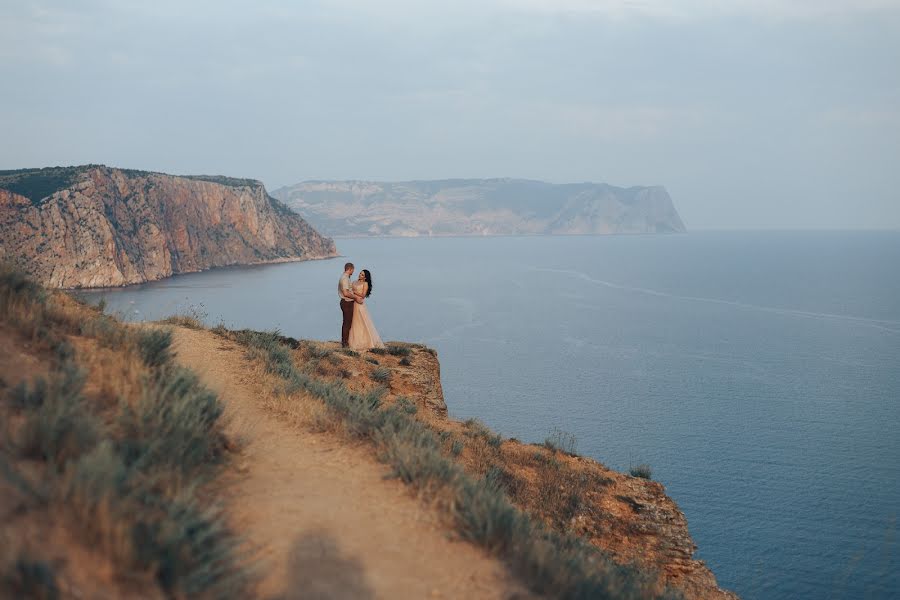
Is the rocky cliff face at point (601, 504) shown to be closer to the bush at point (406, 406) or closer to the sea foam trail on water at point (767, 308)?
the bush at point (406, 406)

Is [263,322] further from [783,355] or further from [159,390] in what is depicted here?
[159,390]

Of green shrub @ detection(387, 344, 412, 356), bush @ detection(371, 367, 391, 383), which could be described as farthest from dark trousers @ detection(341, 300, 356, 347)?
bush @ detection(371, 367, 391, 383)

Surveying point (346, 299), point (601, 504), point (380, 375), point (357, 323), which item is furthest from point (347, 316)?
point (601, 504)

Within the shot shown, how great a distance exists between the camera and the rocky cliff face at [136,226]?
321 ft

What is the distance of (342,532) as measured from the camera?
555 cm

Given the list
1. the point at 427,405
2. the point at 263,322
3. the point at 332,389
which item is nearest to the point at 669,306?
the point at 263,322

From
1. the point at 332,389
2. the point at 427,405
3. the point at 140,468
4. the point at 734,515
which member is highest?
the point at 140,468

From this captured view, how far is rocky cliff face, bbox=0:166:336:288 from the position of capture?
97.8m

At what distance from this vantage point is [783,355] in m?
62.7

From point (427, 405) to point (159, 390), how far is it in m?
10.6

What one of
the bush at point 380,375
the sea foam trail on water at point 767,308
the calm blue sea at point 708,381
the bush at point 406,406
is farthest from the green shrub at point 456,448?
the sea foam trail on water at point 767,308

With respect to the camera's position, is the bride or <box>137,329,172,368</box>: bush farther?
the bride

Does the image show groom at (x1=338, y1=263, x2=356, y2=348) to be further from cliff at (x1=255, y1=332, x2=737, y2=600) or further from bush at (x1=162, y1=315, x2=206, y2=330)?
bush at (x1=162, y1=315, x2=206, y2=330)

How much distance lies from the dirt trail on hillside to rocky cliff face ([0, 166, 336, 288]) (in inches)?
→ 2738
